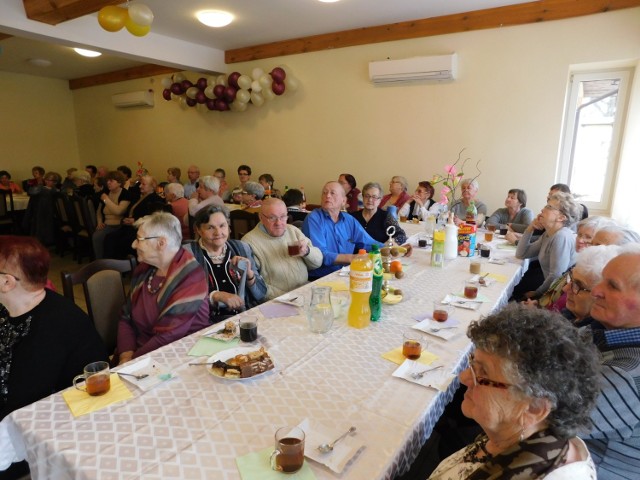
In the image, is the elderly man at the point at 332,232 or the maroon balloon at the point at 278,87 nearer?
the elderly man at the point at 332,232

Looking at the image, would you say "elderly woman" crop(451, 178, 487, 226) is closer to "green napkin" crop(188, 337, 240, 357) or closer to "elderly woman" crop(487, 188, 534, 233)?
"elderly woman" crop(487, 188, 534, 233)

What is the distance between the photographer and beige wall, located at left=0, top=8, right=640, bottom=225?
13.9ft

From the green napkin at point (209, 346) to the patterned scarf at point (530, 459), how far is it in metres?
0.96

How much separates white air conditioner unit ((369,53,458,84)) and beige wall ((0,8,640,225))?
0.14 metres

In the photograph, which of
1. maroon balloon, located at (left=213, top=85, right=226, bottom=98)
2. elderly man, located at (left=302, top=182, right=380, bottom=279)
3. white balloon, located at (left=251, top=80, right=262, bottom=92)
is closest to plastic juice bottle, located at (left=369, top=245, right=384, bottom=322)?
elderly man, located at (left=302, top=182, right=380, bottom=279)

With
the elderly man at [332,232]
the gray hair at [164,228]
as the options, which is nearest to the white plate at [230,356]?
the gray hair at [164,228]

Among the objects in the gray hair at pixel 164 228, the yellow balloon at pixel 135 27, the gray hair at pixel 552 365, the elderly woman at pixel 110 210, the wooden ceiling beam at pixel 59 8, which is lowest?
the elderly woman at pixel 110 210

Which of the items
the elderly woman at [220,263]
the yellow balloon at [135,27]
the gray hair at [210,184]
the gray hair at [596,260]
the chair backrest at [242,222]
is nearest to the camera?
the gray hair at [596,260]

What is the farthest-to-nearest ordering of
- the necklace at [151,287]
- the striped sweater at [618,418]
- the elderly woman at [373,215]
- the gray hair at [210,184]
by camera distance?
the gray hair at [210,184] < the elderly woman at [373,215] < the necklace at [151,287] < the striped sweater at [618,418]

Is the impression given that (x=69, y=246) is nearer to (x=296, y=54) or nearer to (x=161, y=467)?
(x=296, y=54)

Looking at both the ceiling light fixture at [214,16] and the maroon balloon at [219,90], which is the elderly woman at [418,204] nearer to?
the ceiling light fixture at [214,16]

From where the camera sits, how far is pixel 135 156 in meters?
8.42

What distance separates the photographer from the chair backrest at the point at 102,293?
1973mm

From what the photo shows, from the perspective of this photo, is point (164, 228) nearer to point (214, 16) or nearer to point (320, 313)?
point (320, 313)
